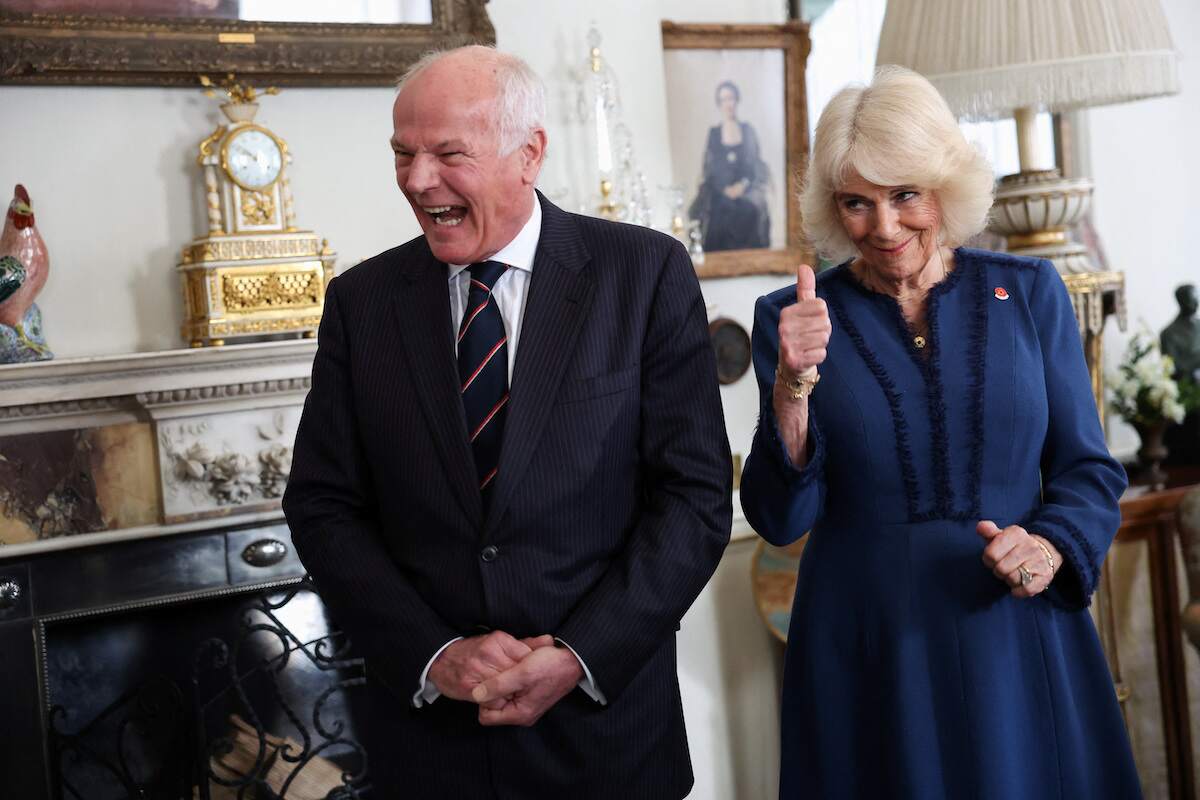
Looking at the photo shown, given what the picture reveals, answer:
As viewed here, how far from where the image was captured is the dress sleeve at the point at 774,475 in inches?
66.0

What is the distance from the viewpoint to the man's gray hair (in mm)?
1650

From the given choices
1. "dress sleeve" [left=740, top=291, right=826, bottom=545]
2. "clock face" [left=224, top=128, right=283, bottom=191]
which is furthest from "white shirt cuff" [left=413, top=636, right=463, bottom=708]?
"clock face" [left=224, top=128, right=283, bottom=191]

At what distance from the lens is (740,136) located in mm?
3672

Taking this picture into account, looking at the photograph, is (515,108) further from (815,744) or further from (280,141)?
(280,141)

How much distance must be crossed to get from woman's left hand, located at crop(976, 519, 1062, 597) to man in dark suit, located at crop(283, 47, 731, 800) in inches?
13.6

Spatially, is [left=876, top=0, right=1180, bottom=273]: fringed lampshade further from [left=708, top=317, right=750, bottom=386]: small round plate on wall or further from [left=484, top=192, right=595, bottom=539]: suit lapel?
[left=484, top=192, right=595, bottom=539]: suit lapel

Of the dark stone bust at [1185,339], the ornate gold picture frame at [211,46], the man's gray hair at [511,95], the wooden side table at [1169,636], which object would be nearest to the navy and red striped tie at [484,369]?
the man's gray hair at [511,95]

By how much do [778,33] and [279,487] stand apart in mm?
1953

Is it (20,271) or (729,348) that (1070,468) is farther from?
(20,271)

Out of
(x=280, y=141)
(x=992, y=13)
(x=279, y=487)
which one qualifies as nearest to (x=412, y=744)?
(x=279, y=487)

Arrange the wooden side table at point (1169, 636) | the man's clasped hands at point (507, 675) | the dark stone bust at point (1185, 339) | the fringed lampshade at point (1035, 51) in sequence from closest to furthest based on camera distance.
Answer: the man's clasped hands at point (507, 675) < the fringed lampshade at point (1035, 51) < the wooden side table at point (1169, 636) < the dark stone bust at point (1185, 339)

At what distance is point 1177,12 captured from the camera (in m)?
4.27

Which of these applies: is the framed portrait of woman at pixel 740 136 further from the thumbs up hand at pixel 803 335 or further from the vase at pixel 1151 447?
the thumbs up hand at pixel 803 335

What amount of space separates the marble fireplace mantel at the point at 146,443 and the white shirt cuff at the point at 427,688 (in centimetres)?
128
